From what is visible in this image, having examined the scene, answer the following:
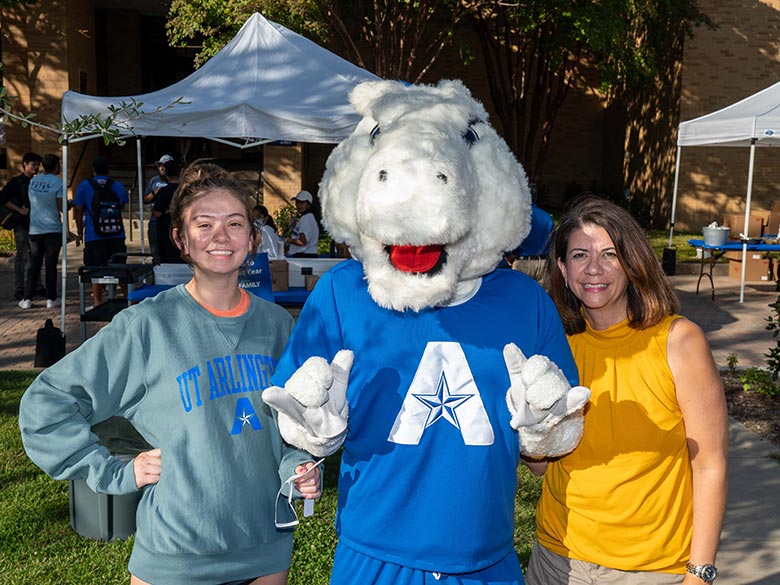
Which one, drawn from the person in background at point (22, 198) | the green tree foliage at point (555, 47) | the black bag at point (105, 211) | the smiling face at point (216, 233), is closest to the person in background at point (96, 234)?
the black bag at point (105, 211)

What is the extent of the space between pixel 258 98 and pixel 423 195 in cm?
701

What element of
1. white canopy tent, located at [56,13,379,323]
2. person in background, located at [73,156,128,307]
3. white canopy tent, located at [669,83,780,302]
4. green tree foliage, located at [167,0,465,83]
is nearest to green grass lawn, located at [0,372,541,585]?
white canopy tent, located at [56,13,379,323]

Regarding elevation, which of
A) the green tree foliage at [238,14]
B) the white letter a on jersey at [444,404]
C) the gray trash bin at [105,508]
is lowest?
the gray trash bin at [105,508]

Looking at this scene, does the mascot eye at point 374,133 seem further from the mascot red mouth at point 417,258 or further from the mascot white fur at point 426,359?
the mascot red mouth at point 417,258

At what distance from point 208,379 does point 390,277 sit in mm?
677

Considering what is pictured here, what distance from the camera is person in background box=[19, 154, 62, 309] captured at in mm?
10266

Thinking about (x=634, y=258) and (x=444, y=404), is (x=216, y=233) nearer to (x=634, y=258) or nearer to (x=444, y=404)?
(x=444, y=404)

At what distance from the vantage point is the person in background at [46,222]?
404 inches

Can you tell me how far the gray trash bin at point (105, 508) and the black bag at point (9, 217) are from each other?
7.37 meters

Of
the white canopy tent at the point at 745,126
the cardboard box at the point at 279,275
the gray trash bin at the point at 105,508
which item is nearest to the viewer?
the gray trash bin at the point at 105,508

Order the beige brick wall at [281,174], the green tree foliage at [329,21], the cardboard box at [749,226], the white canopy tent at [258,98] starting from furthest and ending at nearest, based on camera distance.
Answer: the beige brick wall at [281,174] → the green tree foliage at [329,21] → the cardboard box at [749,226] → the white canopy tent at [258,98]

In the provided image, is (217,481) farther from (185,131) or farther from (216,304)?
(185,131)

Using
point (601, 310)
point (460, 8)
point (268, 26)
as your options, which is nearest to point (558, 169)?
point (460, 8)

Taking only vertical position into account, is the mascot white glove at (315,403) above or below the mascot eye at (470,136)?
below
